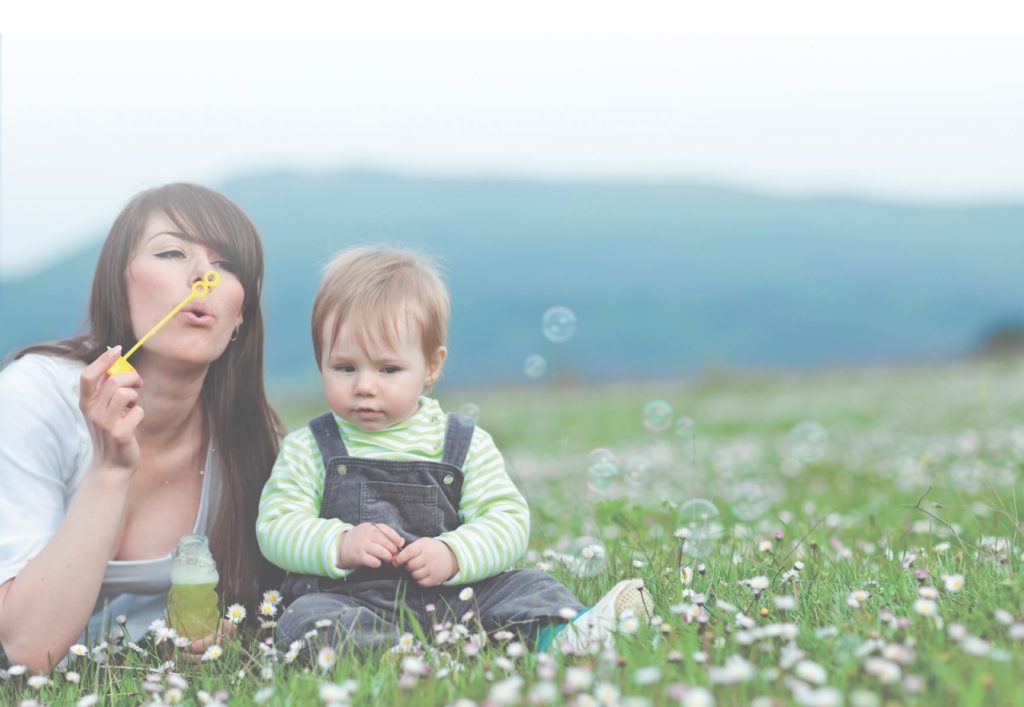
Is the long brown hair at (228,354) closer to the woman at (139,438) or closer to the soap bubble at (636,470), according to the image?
the woman at (139,438)

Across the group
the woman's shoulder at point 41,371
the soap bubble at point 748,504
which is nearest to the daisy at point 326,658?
the woman's shoulder at point 41,371

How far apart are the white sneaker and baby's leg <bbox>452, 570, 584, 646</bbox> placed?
0.10m

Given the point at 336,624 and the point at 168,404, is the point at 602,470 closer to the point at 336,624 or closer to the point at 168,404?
the point at 168,404

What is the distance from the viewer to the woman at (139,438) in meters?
3.62

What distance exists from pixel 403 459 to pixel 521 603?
→ 25.8 inches

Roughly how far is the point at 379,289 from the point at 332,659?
49.9 inches

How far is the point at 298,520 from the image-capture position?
3672mm

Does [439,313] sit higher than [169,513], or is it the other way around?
[439,313]

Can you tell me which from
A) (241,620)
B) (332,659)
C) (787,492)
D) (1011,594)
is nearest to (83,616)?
(241,620)

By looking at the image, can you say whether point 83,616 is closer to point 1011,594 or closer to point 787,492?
point 1011,594

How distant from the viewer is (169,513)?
4316 mm

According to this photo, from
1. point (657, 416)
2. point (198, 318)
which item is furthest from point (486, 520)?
point (657, 416)

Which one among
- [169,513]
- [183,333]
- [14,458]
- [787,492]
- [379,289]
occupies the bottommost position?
[787,492]

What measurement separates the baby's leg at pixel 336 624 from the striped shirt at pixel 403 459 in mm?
108
